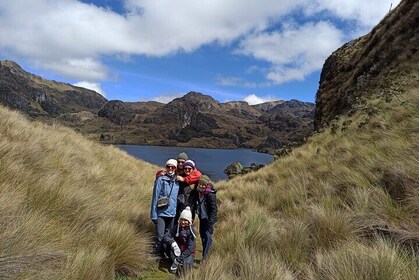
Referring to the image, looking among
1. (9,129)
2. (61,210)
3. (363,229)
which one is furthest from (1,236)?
(9,129)

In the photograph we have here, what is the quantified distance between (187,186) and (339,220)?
3150mm

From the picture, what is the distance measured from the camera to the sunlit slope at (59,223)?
3.95 m

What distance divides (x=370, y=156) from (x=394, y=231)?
5.01m

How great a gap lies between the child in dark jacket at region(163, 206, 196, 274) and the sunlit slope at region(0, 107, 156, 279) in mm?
476

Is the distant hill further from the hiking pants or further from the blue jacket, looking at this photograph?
the blue jacket

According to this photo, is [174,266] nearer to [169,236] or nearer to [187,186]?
[169,236]

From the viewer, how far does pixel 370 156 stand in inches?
397

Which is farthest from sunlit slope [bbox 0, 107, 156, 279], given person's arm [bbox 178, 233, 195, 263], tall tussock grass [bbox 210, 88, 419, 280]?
tall tussock grass [bbox 210, 88, 419, 280]

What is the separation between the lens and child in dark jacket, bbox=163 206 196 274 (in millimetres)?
6598

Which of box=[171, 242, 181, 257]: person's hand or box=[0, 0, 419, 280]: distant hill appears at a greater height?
box=[0, 0, 419, 280]: distant hill

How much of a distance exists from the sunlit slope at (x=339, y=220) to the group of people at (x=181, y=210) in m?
0.51

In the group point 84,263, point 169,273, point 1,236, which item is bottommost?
point 169,273

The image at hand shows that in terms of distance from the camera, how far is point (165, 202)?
24.2 feet

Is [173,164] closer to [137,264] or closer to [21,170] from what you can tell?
[137,264]
